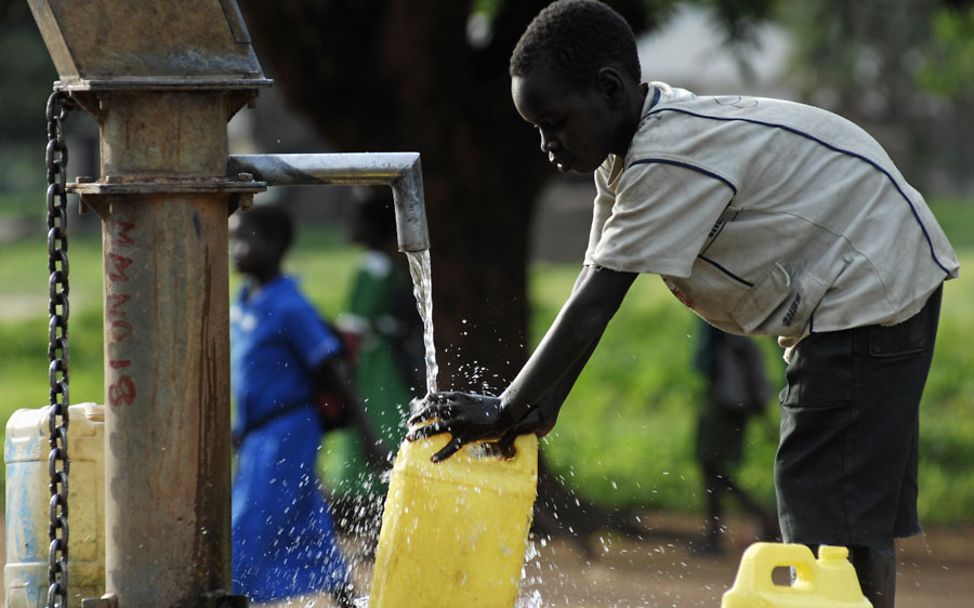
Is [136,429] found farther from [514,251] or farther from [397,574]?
[514,251]

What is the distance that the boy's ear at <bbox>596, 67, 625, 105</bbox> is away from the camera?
8.74ft

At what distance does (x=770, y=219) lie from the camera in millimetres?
2709

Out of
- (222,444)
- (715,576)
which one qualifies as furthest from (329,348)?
(222,444)

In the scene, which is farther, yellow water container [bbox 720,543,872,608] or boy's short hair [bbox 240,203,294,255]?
boy's short hair [bbox 240,203,294,255]

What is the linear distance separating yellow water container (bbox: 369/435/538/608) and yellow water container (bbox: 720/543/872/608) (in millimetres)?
419

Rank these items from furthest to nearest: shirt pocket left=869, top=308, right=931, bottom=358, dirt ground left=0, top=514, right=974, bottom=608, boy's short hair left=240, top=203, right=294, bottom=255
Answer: dirt ground left=0, top=514, right=974, bottom=608
boy's short hair left=240, top=203, right=294, bottom=255
shirt pocket left=869, top=308, right=931, bottom=358

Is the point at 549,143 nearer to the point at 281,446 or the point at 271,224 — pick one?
the point at 281,446

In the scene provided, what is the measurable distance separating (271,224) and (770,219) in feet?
9.03

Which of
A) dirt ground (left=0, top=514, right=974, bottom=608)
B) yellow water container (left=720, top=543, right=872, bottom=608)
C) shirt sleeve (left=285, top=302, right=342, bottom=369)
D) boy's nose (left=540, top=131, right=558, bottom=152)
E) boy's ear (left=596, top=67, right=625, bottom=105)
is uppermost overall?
boy's ear (left=596, top=67, right=625, bottom=105)

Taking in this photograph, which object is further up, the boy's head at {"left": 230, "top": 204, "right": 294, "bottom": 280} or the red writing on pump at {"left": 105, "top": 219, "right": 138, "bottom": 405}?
the boy's head at {"left": 230, "top": 204, "right": 294, "bottom": 280}

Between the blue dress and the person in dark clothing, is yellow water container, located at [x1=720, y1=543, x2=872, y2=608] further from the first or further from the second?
the person in dark clothing

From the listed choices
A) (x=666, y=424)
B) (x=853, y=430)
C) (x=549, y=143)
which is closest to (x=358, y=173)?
(x=549, y=143)

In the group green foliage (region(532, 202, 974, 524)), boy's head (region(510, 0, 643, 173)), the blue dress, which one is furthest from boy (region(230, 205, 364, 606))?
green foliage (region(532, 202, 974, 524))

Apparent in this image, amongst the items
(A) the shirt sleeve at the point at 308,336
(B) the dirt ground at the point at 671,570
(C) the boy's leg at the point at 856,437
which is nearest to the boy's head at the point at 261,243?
(A) the shirt sleeve at the point at 308,336
